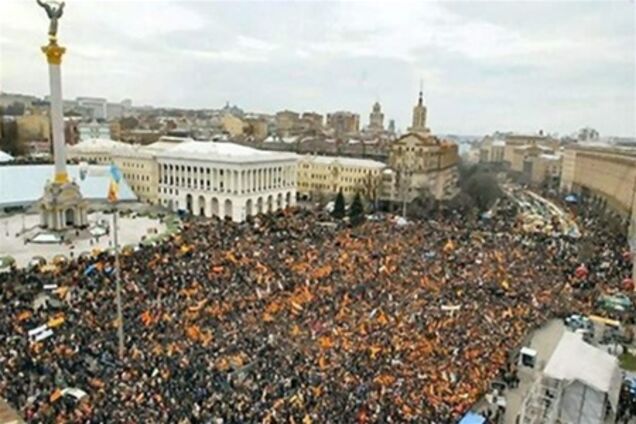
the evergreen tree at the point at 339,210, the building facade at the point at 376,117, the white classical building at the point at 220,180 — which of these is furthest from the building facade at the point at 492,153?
the white classical building at the point at 220,180

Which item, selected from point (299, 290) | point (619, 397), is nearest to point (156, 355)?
point (299, 290)

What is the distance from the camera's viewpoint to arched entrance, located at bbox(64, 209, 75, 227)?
3791 centimetres

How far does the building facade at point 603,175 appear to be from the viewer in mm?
67188

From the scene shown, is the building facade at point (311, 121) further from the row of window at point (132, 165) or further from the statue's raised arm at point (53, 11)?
the statue's raised arm at point (53, 11)

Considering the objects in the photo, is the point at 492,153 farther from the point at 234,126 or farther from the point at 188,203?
the point at 188,203

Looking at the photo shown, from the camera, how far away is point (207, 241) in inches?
1371

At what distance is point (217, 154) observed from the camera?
53969mm

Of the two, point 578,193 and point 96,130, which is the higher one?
point 96,130

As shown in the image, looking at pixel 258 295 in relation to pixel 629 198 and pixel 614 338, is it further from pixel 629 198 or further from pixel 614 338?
pixel 629 198

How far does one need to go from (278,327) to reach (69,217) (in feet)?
73.5

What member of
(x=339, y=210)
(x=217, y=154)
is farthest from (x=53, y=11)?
(x=339, y=210)

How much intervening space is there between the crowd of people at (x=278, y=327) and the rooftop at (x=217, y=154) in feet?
57.3

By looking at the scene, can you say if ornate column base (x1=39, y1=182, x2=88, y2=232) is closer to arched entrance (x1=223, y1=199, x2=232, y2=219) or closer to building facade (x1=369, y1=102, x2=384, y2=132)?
arched entrance (x1=223, y1=199, x2=232, y2=219)

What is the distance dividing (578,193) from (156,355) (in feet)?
276
